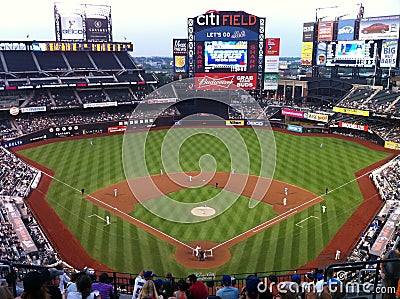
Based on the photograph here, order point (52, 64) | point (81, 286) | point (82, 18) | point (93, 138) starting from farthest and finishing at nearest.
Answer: point (82, 18) → point (52, 64) → point (93, 138) → point (81, 286)

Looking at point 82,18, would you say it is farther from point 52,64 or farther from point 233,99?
point 233,99

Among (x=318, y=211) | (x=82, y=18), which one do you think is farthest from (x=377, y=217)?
(x=82, y=18)

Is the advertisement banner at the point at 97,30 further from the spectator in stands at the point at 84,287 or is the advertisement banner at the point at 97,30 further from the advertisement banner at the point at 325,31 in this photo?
the spectator in stands at the point at 84,287

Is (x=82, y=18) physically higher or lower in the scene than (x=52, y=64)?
higher

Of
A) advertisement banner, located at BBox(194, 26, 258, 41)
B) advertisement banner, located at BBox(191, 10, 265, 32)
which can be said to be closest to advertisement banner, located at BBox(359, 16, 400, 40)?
advertisement banner, located at BBox(191, 10, 265, 32)

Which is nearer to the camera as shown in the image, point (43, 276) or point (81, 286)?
point (43, 276)

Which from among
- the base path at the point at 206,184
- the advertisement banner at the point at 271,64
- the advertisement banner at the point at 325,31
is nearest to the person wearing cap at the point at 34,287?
the base path at the point at 206,184

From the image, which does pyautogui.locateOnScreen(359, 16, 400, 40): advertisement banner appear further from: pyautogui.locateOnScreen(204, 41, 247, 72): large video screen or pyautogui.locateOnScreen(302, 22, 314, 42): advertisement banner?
pyautogui.locateOnScreen(204, 41, 247, 72): large video screen
